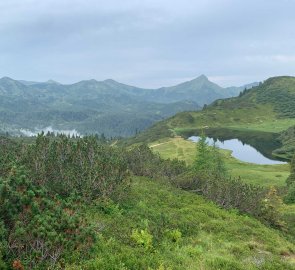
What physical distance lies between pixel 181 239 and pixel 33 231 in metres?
11.6

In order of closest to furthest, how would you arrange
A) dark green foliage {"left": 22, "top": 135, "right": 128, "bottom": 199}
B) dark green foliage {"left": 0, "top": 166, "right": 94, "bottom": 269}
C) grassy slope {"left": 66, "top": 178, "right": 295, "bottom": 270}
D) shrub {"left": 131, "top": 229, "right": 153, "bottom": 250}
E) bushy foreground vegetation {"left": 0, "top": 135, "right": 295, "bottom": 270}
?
dark green foliage {"left": 0, "top": 166, "right": 94, "bottom": 269} → bushy foreground vegetation {"left": 0, "top": 135, "right": 295, "bottom": 270} → grassy slope {"left": 66, "top": 178, "right": 295, "bottom": 270} → shrub {"left": 131, "top": 229, "right": 153, "bottom": 250} → dark green foliage {"left": 22, "top": 135, "right": 128, "bottom": 199}

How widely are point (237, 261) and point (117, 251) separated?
719 cm

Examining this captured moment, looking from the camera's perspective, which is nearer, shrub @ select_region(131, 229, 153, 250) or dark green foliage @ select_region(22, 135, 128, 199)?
shrub @ select_region(131, 229, 153, 250)

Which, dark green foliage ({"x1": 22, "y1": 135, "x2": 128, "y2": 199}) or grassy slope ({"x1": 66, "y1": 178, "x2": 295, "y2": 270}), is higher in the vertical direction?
dark green foliage ({"x1": 22, "y1": 135, "x2": 128, "y2": 199})

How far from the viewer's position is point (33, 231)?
48.6 feet

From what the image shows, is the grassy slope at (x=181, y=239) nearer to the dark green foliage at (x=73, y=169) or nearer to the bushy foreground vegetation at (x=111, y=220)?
the bushy foreground vegetation at (x=111, y=220)

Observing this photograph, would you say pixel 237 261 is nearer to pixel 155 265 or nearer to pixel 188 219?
pixel 155 265

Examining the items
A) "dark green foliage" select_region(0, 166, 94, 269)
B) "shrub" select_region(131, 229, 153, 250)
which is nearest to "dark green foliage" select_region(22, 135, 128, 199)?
"shrub" select_region(131, 229, 153, 250)

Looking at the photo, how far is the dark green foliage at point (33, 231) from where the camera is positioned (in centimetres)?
1498

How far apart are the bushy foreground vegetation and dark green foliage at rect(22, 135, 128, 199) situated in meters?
0.08

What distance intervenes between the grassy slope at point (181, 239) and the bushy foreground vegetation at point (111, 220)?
0.06m

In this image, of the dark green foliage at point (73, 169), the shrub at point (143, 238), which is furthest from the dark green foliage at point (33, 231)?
the dark green foliage at point (73, 169)

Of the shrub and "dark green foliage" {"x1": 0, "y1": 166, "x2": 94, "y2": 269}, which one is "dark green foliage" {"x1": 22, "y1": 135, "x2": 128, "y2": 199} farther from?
"dark green foliage" {"x1": 0, "y1": 166, "x2": 94, "y2": 269}

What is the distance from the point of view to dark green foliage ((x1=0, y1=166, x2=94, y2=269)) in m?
15.0
